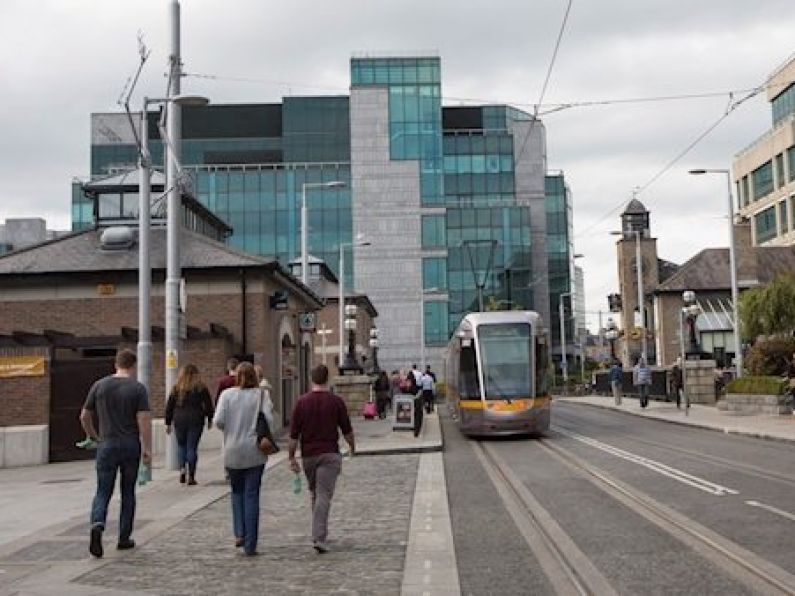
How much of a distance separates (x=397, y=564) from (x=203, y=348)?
50.5 feet

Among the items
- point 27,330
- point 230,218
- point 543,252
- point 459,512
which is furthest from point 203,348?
point 543,252

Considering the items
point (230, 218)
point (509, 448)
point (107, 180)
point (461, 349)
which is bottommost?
point (509, 448)

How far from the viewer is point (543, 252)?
8838cm

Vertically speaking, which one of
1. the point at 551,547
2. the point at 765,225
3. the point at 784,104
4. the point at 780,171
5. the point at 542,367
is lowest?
the point at 551,547

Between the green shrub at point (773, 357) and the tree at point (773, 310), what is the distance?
159 inches

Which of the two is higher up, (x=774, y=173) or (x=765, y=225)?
(x=774, y=173)

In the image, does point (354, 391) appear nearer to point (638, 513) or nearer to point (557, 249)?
point (638, 513)

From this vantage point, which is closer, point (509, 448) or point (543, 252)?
point (509, 448)

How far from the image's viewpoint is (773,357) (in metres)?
31.5

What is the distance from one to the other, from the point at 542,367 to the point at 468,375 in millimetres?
1786

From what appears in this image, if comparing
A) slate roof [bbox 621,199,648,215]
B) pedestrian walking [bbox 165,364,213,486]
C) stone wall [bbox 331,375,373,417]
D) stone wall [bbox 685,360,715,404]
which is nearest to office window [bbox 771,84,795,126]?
slate roof [bbox 621,199,648,215]

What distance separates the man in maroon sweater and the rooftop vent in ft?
57.5

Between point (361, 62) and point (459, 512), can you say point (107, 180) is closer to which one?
point (459, 512)

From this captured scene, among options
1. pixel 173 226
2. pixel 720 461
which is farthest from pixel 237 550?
pixel 720 461
